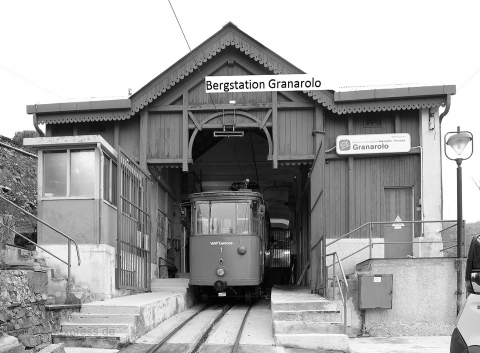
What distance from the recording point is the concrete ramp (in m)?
9.33

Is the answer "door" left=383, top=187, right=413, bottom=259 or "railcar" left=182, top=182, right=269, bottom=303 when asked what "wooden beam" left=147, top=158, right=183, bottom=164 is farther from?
"door" left=383, top=187, right=413, bottom=259

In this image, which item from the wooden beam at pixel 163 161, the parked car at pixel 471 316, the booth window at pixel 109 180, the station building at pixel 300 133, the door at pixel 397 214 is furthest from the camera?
the wooden beam at pixel 163 161

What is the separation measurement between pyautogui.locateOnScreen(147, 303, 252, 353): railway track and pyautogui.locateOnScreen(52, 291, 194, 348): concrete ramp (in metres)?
0.49

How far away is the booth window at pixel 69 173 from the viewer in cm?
1198

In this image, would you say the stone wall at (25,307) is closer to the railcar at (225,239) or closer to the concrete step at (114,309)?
the concrete step at (114,309)

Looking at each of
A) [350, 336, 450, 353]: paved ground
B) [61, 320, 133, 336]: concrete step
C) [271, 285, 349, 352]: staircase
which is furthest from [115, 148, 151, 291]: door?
[350, 336, 450, 353]: paved ground

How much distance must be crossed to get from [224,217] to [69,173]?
440 cm

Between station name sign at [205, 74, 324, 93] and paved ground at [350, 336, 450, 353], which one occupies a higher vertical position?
station name sign at [205, 74, 324, 93]

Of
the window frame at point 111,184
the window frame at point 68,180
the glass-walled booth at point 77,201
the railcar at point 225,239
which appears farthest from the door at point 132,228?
the railcar at point 225,239

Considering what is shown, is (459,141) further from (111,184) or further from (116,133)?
(116,133)

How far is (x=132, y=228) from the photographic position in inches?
543

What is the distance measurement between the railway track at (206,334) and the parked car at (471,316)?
5519 mm

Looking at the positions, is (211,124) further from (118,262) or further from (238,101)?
(118,262)

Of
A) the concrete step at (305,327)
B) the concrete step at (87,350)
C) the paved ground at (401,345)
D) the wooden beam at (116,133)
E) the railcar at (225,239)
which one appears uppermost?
the wooden beam at (116,133)
